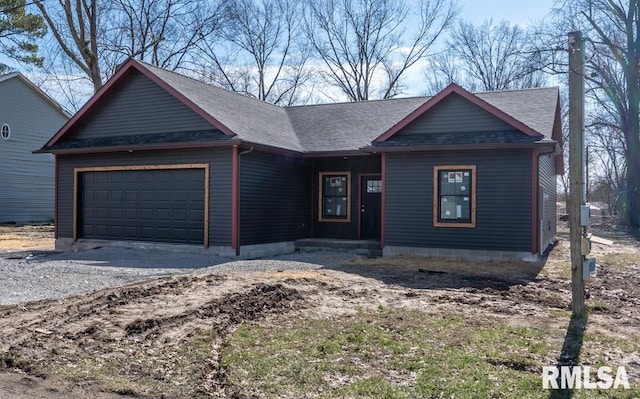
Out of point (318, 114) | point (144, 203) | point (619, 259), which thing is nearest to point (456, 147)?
point (619, 259)

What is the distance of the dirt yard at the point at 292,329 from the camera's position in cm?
459

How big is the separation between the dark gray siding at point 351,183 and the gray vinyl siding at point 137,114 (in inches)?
156

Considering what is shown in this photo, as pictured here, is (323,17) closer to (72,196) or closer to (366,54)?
(366,54)

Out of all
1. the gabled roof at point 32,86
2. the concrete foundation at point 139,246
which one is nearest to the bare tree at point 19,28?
the gabled roof at point 32,86

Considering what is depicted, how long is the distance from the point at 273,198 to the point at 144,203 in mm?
3595

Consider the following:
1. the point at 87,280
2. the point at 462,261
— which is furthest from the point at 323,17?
the point at 87,280

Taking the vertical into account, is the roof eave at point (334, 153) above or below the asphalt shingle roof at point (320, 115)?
below

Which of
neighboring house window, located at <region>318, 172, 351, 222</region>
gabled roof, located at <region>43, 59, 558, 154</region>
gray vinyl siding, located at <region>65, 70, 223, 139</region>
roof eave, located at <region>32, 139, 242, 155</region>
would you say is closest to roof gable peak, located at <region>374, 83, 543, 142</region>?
gabled roof, located at <region>43, 59, 558, 154</region>

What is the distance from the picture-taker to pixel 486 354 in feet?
17.3

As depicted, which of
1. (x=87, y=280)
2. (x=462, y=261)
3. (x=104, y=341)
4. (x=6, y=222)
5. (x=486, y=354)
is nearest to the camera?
(x=486, y=354)

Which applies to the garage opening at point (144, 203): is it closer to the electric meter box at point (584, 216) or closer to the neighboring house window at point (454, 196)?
the neighboring house window at point (454, 196)

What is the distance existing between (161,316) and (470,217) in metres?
8.80

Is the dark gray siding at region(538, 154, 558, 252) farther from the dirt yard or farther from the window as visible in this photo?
the window

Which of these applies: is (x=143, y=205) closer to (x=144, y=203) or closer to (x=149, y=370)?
(x=144, y=203)
